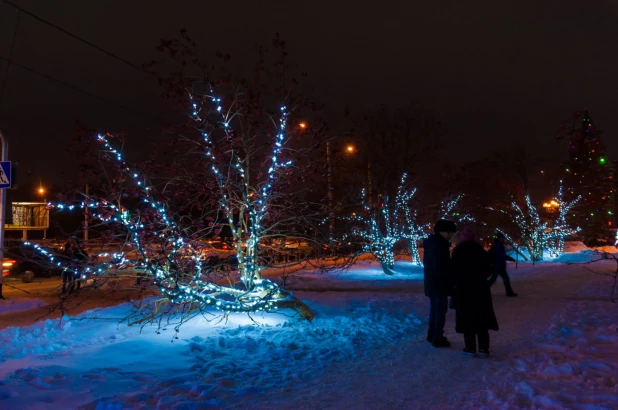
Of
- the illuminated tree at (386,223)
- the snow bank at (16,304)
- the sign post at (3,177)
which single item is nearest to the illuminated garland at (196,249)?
the snow bank at (16,304)

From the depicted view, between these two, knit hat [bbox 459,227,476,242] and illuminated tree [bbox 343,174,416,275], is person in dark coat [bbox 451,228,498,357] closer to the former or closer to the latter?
knit hat [bbox 459,227,476,242]

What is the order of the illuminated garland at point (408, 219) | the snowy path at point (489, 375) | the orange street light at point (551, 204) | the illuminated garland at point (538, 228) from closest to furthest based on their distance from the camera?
the snowy path at point (489, 375), the illuminated garland at point (408, 219), the illuminated garland at point (538, 228), the orange street light at point (551, 204)

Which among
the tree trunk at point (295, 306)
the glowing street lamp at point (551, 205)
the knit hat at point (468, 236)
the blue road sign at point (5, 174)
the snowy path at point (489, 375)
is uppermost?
the glowing street lamp at point (551, 205)

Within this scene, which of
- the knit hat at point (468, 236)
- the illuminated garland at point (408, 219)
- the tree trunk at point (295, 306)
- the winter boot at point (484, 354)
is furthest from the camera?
the illuminated garland at point (408, 219)

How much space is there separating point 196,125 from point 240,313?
3373 millimetres

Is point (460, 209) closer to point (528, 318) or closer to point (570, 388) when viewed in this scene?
point (528, 318)

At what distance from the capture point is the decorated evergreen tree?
776cm

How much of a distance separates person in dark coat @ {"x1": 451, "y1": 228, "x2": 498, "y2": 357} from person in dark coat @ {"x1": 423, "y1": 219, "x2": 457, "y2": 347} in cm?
22

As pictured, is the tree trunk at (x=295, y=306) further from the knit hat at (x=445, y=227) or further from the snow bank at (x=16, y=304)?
the snow bank at (x=16, y=304)

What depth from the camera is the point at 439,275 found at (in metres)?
6.86

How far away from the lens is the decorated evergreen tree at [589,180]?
25.5 ft

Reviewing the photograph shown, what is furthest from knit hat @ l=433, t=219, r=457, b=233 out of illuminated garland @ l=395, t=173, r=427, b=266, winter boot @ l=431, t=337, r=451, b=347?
illuminated garland @ l=395, t=173, r=427, b=266

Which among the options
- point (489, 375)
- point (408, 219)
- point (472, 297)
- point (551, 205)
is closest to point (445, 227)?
point (472, 297)

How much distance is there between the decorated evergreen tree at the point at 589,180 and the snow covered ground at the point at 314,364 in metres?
2.80
